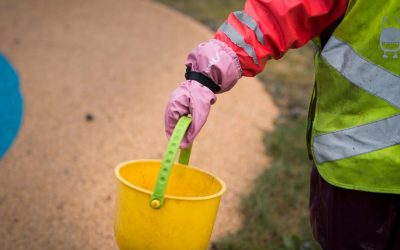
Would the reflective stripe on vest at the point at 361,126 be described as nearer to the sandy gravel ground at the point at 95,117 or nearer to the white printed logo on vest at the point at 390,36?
the white printed logo on vest at the point at 390,36

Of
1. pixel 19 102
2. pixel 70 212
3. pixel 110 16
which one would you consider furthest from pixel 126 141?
pixel 110 16

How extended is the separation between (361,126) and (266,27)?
0.44m

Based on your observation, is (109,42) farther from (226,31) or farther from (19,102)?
(226,31)

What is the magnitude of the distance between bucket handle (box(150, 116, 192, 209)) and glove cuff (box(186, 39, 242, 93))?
0.18 metres

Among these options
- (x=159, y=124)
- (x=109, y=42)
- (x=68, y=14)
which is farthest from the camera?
(x=68, y=14)

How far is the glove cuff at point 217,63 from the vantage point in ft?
6.71

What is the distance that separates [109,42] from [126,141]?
2225 millimetres

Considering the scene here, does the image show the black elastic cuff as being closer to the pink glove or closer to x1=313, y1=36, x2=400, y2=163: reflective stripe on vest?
the pink glove

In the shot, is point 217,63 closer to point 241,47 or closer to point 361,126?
point 241,47

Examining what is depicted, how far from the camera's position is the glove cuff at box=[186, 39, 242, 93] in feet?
6.71

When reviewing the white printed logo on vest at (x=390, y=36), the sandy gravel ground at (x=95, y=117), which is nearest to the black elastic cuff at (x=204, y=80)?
the white printed logo on vest at (x=390, y=36)

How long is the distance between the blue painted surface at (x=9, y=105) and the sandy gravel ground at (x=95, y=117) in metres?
0.07

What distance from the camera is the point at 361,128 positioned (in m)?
2.11

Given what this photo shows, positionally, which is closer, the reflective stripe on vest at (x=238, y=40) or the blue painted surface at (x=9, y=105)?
the reflective stripe on vest at (x=238, y=40)
